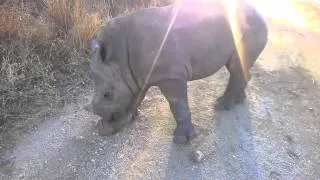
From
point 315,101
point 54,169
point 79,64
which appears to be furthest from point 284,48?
point 54,169

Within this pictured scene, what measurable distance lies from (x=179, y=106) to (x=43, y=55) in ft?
6.27

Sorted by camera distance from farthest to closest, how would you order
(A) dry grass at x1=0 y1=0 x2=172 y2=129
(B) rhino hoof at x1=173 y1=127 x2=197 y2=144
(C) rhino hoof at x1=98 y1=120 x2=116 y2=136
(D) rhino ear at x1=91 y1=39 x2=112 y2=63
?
(A) dry grass at x1=0 y1=0 x2=172 y2=129 < (C) rhino hoof at x1=98 y1=120 x2=116 y2=136 < (B) rhino hoof at x1=173 y1=127 x2=197 y2=144 < (D) rhino ear at x1=91 y1=39 x2=112 y2=63

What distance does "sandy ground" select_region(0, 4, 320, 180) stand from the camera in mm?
4312

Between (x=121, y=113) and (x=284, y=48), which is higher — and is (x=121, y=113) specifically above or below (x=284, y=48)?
above

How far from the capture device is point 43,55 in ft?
18.2

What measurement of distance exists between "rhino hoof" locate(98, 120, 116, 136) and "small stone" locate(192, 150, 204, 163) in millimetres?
Answer: 754

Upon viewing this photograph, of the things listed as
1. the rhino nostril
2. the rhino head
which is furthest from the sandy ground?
the rhino head

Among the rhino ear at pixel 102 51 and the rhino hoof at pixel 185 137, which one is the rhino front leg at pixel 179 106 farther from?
the rhino ear at pixel 102 51

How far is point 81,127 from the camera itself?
4.82m

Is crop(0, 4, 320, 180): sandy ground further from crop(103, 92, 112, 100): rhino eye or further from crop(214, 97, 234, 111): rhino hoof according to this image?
crop(103, 92, 112, 100): rhino eye

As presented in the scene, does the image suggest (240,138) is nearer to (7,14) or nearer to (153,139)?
(153,139)

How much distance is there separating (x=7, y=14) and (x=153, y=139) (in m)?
2.17

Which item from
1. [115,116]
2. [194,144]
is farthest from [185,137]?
[115,116]

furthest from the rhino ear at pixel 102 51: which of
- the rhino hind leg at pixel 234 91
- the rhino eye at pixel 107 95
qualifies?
the rhino hind leg at pixel 234 91
